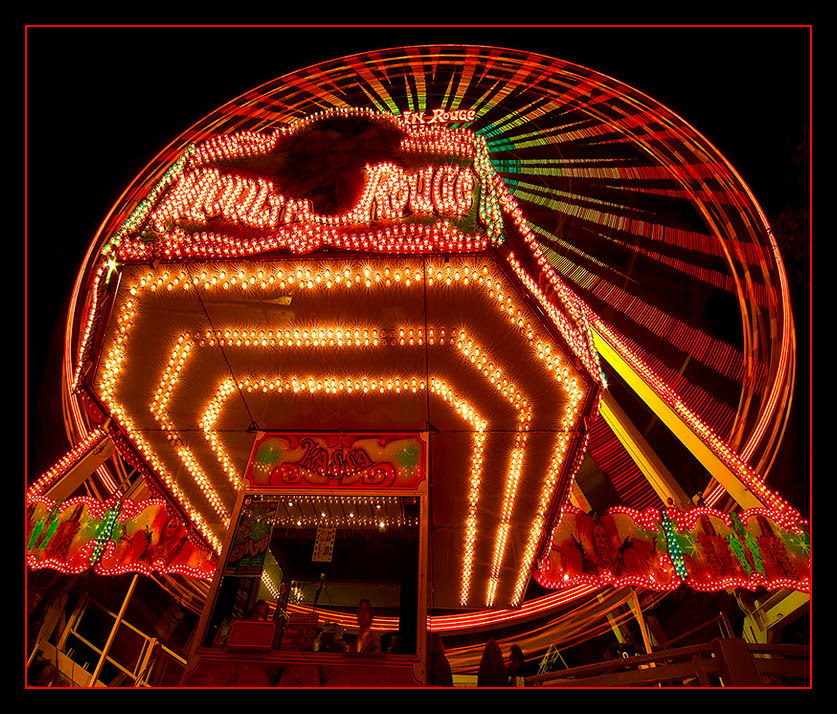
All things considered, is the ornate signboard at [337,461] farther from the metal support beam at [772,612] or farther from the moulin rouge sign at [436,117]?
the metal support beam at [772,612]

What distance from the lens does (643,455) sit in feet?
50.5

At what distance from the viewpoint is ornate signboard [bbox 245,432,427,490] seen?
732cm

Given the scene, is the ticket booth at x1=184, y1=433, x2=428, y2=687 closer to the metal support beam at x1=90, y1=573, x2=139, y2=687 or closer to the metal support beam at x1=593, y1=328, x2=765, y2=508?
the metal support beam at x1=593, y1=328, x2=765, y2=508

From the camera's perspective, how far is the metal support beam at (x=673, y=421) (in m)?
10.1

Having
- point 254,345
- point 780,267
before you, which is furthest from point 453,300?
point 780,267

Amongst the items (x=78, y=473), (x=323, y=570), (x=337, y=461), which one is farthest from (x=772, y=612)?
(x=78, y=473)

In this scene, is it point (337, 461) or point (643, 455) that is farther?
point (643, 455)

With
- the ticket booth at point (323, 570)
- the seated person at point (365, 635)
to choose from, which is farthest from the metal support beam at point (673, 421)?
the seated person at point (365, 635)

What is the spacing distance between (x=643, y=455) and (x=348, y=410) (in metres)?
11.9

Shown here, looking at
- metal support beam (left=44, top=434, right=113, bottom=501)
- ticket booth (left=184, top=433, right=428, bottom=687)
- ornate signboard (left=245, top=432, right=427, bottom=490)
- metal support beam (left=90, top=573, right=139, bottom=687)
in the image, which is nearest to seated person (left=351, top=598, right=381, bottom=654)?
ticket booth (left=184, top=433, right=428, bottom=687)

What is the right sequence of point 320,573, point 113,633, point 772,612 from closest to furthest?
point 320,573 < point 772,612 < point 113,633

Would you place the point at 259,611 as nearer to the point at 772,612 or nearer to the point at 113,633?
the point at 113,633

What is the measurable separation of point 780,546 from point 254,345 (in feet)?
29.3

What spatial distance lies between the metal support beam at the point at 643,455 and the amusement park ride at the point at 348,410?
2.85 meters
